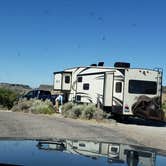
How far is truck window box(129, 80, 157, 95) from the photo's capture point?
28.8 metres

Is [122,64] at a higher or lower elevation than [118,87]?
higher

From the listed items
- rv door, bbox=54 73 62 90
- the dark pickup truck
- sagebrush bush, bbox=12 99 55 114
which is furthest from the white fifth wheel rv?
the dark pickup truck

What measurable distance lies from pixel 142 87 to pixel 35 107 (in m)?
9.19

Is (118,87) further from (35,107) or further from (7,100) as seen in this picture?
(7,100)

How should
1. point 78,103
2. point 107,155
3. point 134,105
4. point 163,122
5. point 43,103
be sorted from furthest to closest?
1. point 43,103
2. point 78,103
3. point 163,122
4. point 134,105
5. point 107,155

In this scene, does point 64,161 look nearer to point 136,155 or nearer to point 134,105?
point 136,155

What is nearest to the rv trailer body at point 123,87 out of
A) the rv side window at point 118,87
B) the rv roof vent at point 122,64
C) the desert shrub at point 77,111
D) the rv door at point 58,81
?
the rv side window at point 118,87

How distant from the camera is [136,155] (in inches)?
191

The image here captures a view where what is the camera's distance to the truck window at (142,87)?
1135 inches

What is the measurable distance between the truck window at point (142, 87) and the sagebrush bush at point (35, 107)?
26.0 feet

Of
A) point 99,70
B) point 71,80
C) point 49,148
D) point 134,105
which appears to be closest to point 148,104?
point 134,105

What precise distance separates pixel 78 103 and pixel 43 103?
3.27 m

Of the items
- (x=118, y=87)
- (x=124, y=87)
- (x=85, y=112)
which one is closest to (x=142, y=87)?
(x=124, y=87)

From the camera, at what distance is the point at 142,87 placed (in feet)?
94.9
